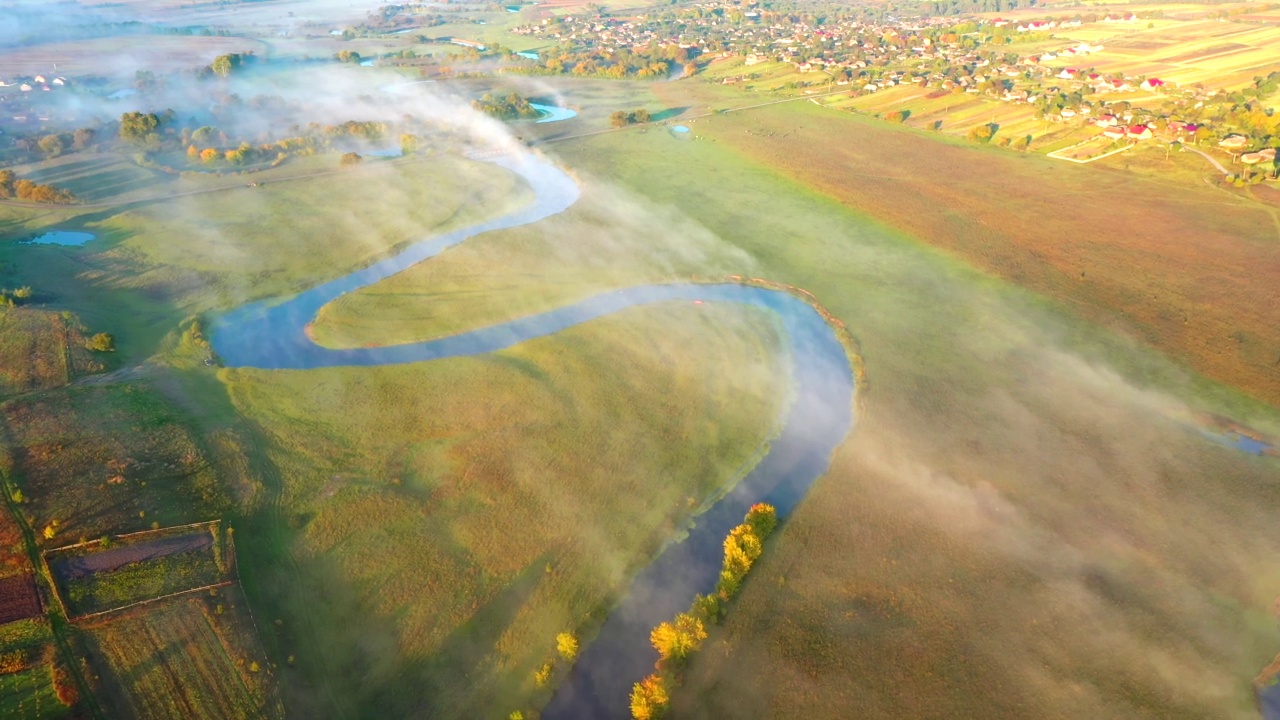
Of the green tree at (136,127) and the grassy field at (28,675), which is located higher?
the green tree at (136,127)

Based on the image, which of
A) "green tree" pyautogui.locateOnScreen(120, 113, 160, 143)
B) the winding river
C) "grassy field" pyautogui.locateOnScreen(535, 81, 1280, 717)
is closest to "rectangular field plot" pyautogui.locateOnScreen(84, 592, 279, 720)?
the winding river

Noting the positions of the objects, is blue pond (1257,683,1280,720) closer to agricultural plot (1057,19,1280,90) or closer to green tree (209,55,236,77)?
agricultural plot (1057,19,1280,90)

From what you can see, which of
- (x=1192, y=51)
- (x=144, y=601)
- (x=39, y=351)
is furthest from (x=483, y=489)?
(x=1192, y=51)

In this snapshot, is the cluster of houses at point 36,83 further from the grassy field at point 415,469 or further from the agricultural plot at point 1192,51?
the agricultural plot at point 1192,51

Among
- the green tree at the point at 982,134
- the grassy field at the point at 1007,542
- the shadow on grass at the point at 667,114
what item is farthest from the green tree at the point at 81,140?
the green tree at the point at 982,134

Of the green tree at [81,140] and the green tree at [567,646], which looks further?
the green tree at [81,140]
